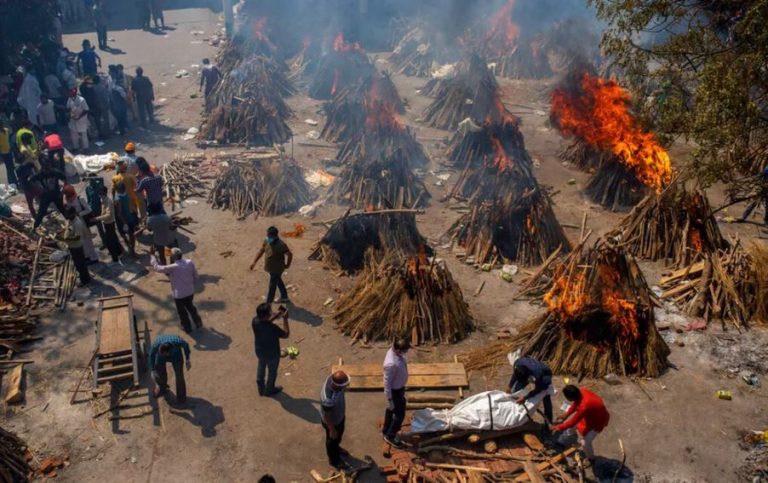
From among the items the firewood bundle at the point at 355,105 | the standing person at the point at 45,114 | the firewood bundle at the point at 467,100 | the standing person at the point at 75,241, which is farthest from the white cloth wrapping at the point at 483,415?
the standing person at the point at 45,114

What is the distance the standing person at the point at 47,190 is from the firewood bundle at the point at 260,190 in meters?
3.43

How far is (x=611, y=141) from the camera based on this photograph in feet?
53.4

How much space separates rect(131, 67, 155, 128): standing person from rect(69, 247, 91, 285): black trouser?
877 centimetres

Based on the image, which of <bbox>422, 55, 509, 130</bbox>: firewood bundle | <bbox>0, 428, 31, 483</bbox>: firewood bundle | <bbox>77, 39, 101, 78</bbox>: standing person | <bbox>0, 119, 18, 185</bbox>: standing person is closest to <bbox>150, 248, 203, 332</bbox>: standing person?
<bbox>0, 428, 31, 483</bbox>: firewood bundle

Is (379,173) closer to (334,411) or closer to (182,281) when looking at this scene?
(182,281)

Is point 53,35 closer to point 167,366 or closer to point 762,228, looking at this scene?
point 167,366

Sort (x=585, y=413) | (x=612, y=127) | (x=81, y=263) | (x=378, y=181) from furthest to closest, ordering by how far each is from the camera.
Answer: (x=612, y=127) < (x=378, y=181) < (x=81, y=263) < (x=585, y=413)

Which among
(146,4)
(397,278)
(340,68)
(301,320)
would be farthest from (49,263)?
(146,4)

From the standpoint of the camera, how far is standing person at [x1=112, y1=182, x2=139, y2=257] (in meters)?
12.2

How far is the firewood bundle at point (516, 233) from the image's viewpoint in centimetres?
1274

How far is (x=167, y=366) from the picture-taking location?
31.8ft

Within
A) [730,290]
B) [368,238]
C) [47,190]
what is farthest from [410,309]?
[47,190]

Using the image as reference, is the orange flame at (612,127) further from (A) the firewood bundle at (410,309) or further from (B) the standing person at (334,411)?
(B) the standing person at (334,411)

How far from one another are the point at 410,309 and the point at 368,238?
228 cm
